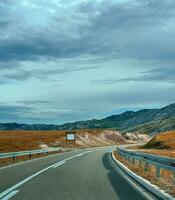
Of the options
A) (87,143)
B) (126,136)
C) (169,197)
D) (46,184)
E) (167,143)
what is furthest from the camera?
(126,136)

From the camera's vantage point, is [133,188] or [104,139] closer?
[133,188]

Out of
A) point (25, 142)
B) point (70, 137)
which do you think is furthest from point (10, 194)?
point (70, 137)

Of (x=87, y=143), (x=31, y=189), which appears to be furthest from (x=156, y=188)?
(x=87, y=143)

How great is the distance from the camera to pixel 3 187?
1584cm

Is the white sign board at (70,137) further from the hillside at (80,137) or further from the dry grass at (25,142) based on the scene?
the dry grass at (25,142)

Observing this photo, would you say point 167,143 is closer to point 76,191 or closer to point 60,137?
point 60,137

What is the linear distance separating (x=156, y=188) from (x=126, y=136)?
16966cm

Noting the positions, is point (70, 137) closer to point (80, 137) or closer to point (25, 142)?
point (25, 142)

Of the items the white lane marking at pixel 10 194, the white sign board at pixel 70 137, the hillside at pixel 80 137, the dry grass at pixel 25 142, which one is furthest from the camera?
the hillside at pixel 80 137

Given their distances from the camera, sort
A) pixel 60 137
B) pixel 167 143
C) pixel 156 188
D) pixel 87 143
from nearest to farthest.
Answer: pixel 156 188 < pixel 167 143 < pixel 60 137 < pixel 87 143

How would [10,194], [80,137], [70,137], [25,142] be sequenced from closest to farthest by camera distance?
[10,194] → [25,142] → [70,137] → [80,137]

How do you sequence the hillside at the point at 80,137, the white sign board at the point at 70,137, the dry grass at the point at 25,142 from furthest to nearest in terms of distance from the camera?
1. the hillside at the point at 80,137
2. the white sign board at the point at 70,137
3. the dry grass at the point at 25,142

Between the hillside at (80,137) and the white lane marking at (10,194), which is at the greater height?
the hillside at (80,137)

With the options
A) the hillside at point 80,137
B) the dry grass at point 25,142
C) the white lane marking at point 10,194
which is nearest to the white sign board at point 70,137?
the hillside at point 80,137
